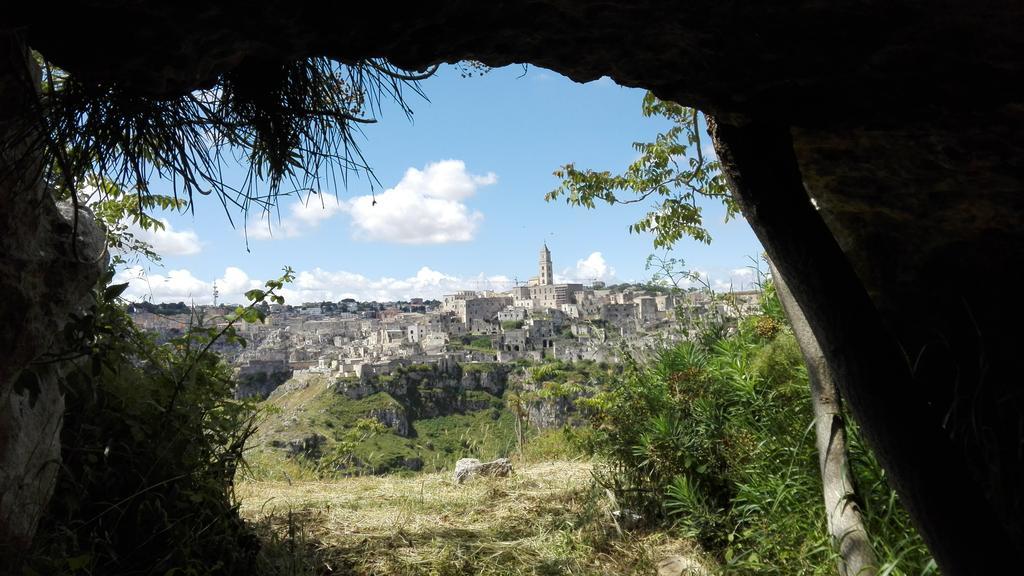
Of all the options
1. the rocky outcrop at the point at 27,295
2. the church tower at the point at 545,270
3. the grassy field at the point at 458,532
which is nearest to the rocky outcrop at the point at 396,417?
the grassy field at the point at 458,532

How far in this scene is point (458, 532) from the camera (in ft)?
14.9

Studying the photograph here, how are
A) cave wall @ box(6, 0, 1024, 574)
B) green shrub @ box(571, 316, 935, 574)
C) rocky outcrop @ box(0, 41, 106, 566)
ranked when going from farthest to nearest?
green shrub @ box(571, 316, 935, 574)
rocky outcrop @ box(0, 41, 106, 566)
cave wall @ box(6, 0, 1024, 574)

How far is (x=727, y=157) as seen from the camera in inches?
90.0

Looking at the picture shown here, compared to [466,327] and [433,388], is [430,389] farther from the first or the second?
[466,327]

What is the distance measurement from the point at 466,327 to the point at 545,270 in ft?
84.3

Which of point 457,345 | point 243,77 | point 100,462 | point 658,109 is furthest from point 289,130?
point 457,345

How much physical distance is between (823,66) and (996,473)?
5.72 feet

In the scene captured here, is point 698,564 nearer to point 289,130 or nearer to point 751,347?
point 751,347

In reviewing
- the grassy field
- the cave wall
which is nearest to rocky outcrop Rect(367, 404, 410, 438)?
the grassy field

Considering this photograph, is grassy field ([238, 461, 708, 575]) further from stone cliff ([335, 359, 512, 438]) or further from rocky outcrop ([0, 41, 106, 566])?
stone cliff ([335, 359, 512, 438])

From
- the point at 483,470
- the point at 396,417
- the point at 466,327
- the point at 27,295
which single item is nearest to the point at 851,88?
the point at 27,295

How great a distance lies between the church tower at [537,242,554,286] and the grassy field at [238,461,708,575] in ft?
370

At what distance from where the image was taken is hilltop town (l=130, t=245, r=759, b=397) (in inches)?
231

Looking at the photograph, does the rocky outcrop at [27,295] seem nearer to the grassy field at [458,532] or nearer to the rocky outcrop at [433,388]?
the grassy field at [458,532]
